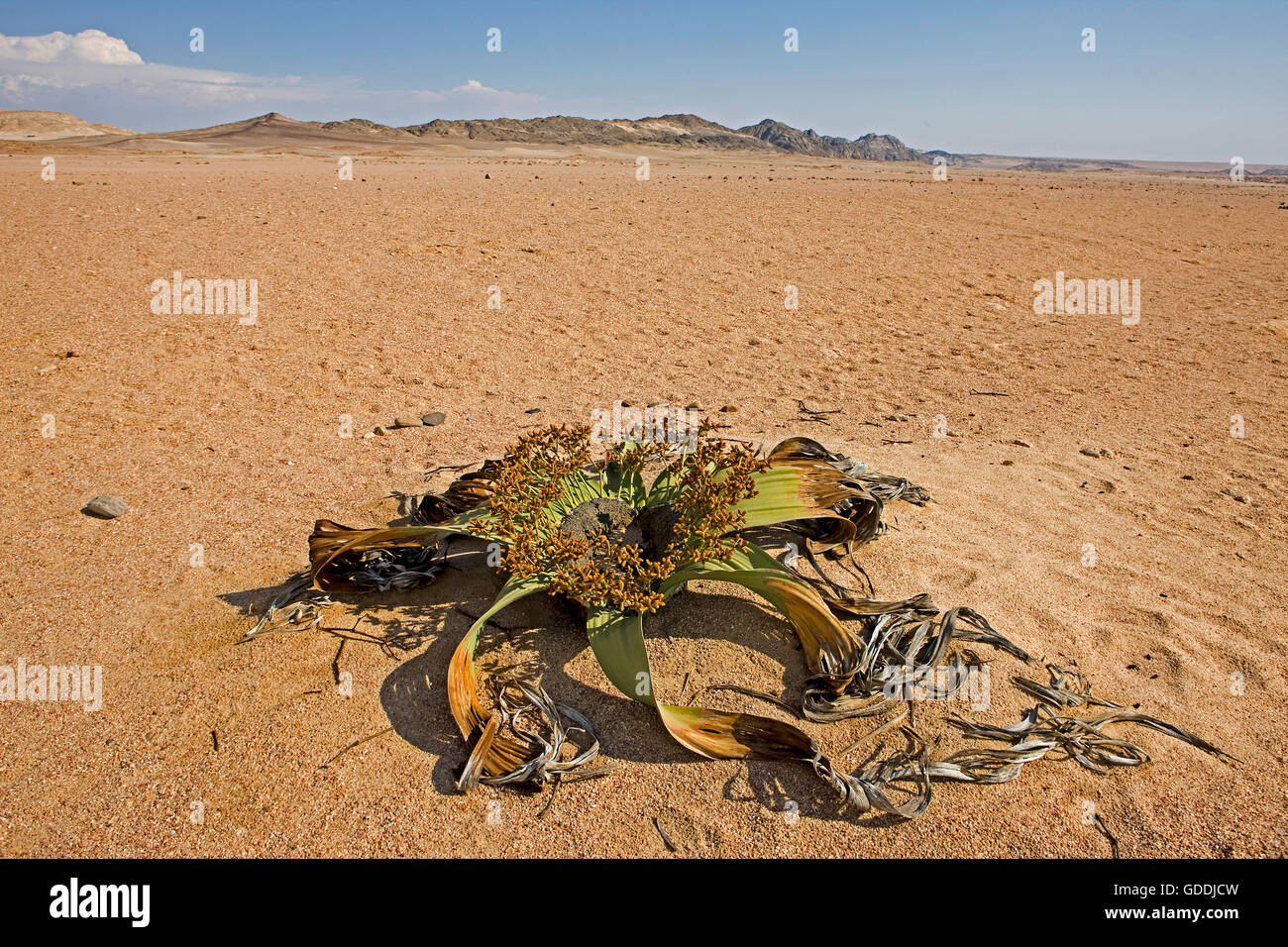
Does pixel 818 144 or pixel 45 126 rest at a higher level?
pixel 818 144

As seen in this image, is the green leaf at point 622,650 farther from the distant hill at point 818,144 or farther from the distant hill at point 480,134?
the distant hill at point 818,144

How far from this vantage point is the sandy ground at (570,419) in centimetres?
233

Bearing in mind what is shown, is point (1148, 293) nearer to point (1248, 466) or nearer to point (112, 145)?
point (1248, 466)

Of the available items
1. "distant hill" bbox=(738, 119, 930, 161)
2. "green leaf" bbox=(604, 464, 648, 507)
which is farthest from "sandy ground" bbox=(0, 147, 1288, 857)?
"distant hill" bbox=(738, 119, 930, 161)

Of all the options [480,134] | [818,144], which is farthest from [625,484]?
[818,144]

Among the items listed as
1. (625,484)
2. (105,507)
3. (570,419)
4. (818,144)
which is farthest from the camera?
(818,144)

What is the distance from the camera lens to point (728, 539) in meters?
2.86

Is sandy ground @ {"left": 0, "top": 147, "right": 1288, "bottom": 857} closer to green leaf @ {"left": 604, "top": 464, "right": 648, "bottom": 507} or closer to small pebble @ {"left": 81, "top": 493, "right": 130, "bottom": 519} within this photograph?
small pebble @ {"left": 81, "top": 493, "right": 130, "bottom": 519}

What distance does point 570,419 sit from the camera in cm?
537

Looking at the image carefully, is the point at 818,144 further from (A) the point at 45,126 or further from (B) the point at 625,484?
(B) the point at 625,484

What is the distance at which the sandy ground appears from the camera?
2.33 m

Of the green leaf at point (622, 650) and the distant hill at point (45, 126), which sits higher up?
the distant hill at point (45, 126)

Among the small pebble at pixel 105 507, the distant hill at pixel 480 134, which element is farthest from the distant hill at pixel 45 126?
the small pebble at pixel 105 507

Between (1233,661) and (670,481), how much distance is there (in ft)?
7.75
